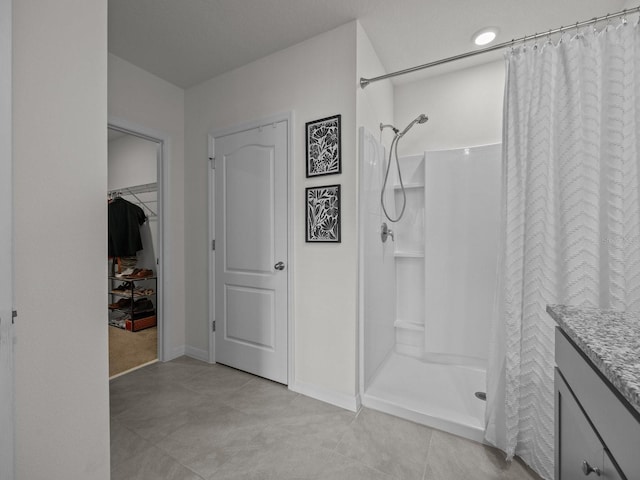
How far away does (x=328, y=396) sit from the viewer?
79.5 inches

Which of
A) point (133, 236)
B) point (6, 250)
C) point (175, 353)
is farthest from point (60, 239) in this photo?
point (133, 236)

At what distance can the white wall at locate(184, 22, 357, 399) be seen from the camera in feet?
6.41

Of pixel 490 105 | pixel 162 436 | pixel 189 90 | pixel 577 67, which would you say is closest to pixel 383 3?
pixel 577 67

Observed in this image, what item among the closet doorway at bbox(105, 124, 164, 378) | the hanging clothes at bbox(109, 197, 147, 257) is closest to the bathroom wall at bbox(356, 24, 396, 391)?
the closet doorway at bbox(105, 124, 164, 378)

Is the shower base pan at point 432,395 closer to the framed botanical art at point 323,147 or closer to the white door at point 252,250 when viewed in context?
the white door at point 252,250

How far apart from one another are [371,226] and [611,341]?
5.06 feet

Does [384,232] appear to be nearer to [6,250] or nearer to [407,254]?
[407,254]

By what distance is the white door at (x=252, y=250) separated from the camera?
2242 mm

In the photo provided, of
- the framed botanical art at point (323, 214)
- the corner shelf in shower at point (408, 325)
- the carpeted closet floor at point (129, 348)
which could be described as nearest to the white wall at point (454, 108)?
the framed botanical art at point (323, 214)

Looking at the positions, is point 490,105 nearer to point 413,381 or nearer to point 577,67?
point 577,67

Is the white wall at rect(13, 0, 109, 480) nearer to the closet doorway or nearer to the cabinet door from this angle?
the cabinet door

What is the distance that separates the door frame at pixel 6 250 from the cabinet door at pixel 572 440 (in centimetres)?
158

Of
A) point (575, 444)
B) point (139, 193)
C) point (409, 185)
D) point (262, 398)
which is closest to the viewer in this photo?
point (575, 444)

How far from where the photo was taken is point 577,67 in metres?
1.32
